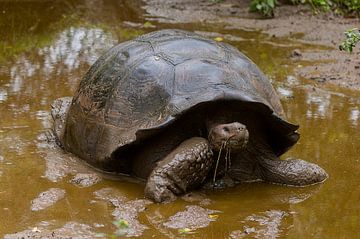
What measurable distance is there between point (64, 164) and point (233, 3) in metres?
6.54

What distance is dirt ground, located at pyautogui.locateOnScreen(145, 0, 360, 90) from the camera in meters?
7.10

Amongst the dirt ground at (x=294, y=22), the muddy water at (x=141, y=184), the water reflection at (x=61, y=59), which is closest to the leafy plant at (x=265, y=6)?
the dirt ground at (x=294, y=22)

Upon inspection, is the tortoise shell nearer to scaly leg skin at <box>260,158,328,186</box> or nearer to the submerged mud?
scaly leg skin at <box>260,158,328,186</box>

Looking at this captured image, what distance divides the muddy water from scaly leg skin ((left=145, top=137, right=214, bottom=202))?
0.25ft

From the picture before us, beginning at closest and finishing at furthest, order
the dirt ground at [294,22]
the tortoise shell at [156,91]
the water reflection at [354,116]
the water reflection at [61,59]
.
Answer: the tortoise shell at [156,91] < the water reflection at [354,116] < the water reflection at [61,59] < the dirt ground at [294,22]

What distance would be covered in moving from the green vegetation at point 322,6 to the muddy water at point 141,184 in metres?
2.07

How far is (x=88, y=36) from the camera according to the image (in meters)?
8.34

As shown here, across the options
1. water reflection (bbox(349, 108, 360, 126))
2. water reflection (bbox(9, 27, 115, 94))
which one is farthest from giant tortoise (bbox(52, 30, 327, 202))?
water reflection (bbox(9, 27, 115, 94))

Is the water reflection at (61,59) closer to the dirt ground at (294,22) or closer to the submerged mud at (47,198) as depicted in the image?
the dirt ground at (294,22)

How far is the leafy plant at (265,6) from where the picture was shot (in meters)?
9.47

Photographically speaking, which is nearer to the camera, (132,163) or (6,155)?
(132,163)

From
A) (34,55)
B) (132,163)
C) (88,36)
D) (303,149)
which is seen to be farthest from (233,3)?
(132,163)

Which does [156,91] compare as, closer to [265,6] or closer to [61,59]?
[61,59]

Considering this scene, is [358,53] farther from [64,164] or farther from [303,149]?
[64,164]
